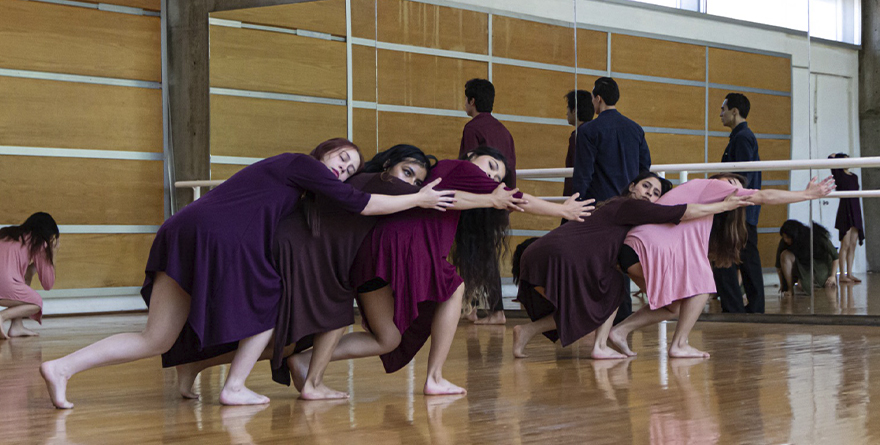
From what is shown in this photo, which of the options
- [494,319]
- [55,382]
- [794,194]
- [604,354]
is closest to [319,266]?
[55,382]

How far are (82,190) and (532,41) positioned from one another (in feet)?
10.4

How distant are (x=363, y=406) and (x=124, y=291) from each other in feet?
15.0

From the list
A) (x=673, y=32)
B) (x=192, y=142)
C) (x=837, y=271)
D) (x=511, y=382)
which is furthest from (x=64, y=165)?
(x=837, y=271)

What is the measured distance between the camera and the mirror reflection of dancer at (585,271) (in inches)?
152

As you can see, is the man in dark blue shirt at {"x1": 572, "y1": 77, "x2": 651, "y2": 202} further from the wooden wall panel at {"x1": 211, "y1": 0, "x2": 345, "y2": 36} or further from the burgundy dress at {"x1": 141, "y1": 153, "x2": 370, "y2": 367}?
the burgundy dress at {"x1": 141, "y1": 153, "x2": 370, "y2": 367}

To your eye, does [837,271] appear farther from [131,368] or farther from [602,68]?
[131,368]

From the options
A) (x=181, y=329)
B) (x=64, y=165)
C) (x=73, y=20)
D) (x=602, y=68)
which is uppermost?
(x=73, y=20)

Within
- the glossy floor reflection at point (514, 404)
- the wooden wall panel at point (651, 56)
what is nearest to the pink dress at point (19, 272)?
the glossy floor reflection at point (514, 404)

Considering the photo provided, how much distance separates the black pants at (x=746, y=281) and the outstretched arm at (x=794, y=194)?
70.3 inches

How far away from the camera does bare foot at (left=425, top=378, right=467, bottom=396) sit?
298cm

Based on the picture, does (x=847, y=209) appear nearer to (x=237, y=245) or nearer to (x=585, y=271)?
(x=585, y=271)

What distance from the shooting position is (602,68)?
5945 millimetres

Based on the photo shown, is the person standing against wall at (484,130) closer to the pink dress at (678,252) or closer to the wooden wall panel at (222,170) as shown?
the wooden wall panel at (222,170)

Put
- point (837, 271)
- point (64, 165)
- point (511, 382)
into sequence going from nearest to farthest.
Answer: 1. point (511, 382)
2. point (837, 271)
3. point (64, 165)
